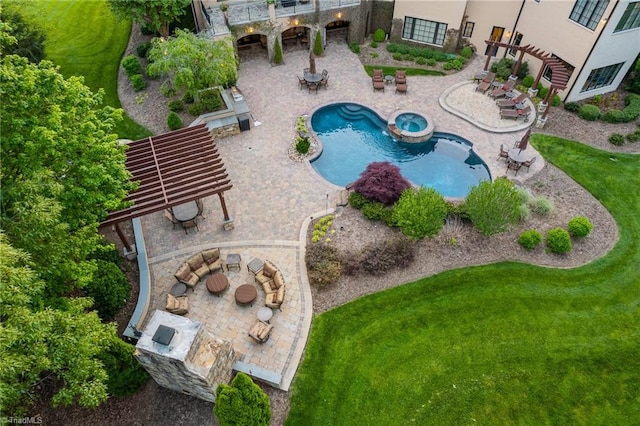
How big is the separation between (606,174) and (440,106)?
36.3ft

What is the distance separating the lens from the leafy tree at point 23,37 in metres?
25.6

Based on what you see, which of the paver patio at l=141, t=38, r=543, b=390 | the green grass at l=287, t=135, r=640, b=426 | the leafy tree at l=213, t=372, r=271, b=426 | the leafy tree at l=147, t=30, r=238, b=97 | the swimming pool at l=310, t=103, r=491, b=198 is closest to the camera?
the leafy tree at l=213, t=372, r=271, b=426

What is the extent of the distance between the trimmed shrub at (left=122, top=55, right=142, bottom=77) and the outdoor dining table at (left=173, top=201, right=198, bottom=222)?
14880mm

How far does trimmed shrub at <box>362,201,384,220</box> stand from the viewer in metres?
21.5

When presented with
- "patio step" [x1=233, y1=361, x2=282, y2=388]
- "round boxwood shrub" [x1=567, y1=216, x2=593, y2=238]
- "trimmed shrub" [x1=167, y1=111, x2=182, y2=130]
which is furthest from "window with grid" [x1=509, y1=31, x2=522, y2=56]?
"patio step" [x1=233, y1=361, x2=282, y2=388]

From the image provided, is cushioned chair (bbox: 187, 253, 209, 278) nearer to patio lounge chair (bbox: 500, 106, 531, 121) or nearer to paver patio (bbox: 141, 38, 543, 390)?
paver patio (bbox: 141, 38, 543, 390)

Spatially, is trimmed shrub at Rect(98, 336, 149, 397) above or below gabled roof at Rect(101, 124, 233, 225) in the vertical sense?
below

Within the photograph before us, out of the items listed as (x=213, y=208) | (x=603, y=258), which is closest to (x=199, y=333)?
(x=213, y=208)

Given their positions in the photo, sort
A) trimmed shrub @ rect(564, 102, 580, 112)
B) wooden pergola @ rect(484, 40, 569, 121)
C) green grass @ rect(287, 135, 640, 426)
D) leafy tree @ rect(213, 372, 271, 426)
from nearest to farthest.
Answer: leafy tree @ rect(213, 372, 271, 426)
green grass @ rect(287, 135, 640, 426)
wooden pergola @ rect(484, 40, 569, 121)
trimmed shrub @ rect(564, 102, 580, 112)

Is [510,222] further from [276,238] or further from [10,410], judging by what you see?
[10,410]

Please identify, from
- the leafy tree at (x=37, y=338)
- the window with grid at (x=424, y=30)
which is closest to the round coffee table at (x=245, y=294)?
the leafy tree at (x=37, y=338)

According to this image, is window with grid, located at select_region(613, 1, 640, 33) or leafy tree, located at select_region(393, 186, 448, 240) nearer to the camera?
leafy tree, located at select_region(393, 186, 448, 240)

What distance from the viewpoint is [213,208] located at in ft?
73.8

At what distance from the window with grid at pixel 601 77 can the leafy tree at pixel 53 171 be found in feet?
99.2
